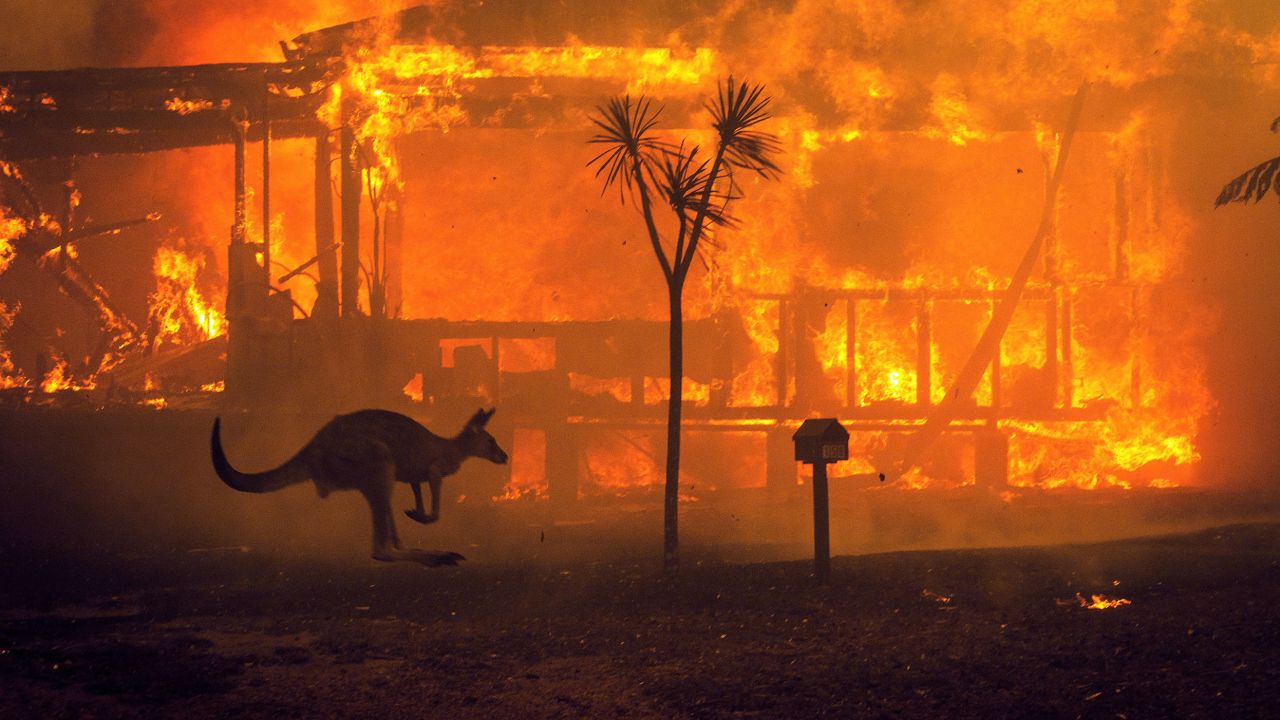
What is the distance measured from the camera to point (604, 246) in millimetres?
25281

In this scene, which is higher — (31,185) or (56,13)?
(56,13)

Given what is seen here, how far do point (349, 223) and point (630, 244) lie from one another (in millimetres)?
7398

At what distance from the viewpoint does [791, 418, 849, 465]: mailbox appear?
398 inches

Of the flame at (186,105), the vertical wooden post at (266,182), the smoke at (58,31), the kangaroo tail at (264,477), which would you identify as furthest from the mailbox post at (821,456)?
the smoke at (58,31)

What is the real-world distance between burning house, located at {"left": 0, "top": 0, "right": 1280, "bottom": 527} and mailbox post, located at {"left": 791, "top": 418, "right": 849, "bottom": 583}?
848 centimetres

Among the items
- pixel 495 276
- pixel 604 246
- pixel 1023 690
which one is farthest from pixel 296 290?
pixel 1023 690

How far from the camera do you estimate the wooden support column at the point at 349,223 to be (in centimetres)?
1938

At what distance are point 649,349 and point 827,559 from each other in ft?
30.1

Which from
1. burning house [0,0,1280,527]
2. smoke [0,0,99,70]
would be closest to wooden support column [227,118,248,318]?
burning house [0,0,1280,527]

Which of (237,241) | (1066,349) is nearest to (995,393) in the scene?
(1066,349)

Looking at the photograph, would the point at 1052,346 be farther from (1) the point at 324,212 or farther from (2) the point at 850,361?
(1) the point at 324,212

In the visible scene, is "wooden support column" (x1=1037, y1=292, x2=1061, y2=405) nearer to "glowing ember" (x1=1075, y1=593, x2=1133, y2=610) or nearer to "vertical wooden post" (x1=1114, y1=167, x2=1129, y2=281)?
"vertical wooden post" (x1=1114, y1=167, x2=1129, y2=281)

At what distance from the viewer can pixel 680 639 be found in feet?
28.6

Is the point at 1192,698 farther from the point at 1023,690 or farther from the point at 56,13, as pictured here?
the point at 56,13
